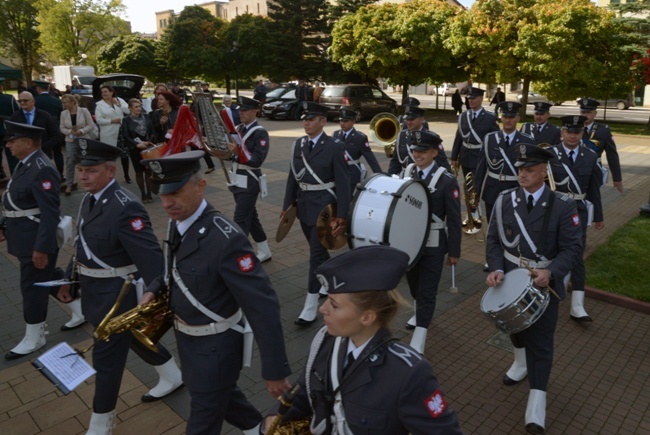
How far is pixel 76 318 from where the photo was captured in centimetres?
589

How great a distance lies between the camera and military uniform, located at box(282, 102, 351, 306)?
6.02 meters

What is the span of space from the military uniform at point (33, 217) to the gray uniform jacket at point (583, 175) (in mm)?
5676

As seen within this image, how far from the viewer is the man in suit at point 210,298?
2949 mm

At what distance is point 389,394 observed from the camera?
216 centimetres

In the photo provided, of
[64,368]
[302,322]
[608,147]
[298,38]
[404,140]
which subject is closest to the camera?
[64,368]

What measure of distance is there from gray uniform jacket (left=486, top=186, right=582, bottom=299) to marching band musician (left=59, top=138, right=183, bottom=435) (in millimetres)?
2880

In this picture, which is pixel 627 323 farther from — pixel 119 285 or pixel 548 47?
pixel 548 47

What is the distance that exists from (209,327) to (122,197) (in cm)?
137

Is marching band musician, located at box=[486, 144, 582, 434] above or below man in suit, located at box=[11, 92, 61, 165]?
below

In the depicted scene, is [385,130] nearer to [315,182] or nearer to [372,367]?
[315,182]

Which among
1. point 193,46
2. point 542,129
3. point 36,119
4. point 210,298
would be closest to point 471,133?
point 542,129

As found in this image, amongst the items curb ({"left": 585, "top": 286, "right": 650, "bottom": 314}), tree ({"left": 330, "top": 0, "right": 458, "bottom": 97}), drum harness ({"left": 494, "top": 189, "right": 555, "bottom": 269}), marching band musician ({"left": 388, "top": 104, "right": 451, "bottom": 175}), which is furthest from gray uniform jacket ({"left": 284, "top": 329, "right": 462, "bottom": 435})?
tree ({"left": 330, "top": 0, "right": 458, "bottom": 97})

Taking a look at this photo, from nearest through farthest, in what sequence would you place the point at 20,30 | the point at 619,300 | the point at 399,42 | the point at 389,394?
the point at 389,394
the point at 619,300
the point at 399,42
the point at 20,30

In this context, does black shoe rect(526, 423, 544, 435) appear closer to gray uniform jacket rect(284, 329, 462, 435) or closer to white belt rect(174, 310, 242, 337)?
gray uniform jacket rect(284, 329, 462, 435)
